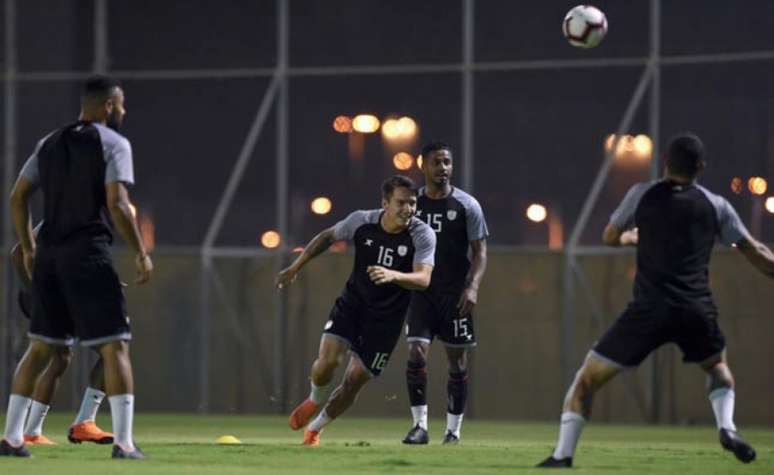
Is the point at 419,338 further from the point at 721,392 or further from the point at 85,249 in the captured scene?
the point at 85,249

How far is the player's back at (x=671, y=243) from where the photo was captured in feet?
36.0

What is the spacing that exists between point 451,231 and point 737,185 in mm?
7348

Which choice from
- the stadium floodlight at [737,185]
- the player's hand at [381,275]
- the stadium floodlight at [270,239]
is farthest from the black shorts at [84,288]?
the stadium floodlight at [270,239]

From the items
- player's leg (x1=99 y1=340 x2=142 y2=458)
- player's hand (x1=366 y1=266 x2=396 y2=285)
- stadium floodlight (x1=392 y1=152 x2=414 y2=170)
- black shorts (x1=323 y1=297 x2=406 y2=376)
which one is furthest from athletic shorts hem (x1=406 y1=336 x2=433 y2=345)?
stadium floodlight (x1=392 y1=152 x2=414 y2=170)

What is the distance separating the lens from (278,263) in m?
23.5

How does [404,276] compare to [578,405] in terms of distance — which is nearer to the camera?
[578,405]

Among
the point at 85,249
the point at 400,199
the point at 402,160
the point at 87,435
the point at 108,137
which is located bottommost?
the point at 87,435

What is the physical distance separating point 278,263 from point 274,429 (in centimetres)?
453

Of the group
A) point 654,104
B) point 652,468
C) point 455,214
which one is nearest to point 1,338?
point 654,104

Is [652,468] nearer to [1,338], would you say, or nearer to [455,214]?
[455,214]

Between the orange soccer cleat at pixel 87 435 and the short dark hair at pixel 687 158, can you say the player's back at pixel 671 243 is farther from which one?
the orange soccer cleat at pixel 87 435

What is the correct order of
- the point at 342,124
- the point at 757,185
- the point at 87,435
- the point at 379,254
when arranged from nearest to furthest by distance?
the point at 87,435 → the point at 379,254 → the point at 757,185 → the point at 342,124

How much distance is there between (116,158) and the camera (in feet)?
36.9

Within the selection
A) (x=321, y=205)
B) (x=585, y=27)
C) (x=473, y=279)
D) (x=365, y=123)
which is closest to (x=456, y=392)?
(x=473, y=279)
